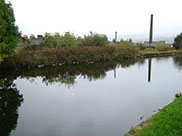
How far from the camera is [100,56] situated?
68.0 feet

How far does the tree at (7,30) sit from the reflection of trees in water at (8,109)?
492 centimetres

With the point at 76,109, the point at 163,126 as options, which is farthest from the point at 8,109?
the point at 163,126

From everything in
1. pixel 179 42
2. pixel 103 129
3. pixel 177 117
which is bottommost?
pixel 103 129

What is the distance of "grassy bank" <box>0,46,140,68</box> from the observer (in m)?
13.7

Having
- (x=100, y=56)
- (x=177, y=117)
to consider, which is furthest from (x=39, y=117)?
(x=100, y=56)

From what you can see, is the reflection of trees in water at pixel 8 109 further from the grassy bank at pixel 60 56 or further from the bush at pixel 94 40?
the bush at pixel 94 40

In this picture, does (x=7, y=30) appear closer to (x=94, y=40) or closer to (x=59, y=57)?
(x=59, y=57)

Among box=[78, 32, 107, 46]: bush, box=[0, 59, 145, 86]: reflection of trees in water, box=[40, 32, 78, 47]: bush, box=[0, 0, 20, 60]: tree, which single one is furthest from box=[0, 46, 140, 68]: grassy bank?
box=[40, 32, 78, 47]: bush

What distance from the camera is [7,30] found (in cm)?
1126

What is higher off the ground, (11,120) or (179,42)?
(179,42)

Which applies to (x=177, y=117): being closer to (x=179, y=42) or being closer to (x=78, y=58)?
(x=78, y=58)

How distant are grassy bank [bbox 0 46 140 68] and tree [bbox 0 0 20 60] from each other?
195 cm

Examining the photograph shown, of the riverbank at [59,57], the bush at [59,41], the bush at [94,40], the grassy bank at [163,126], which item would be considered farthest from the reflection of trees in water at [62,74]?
the bush at [94,40]

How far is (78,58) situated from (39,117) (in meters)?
13.5
